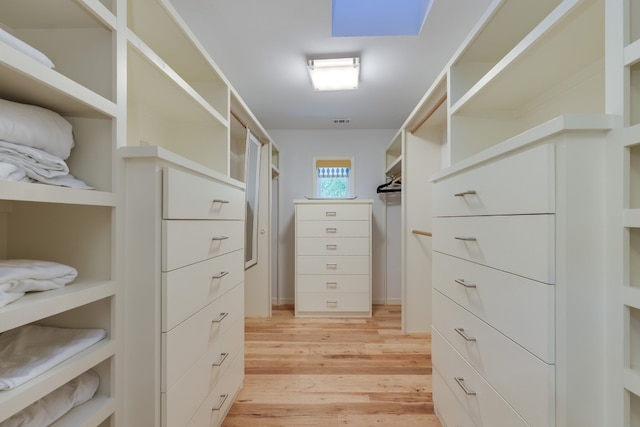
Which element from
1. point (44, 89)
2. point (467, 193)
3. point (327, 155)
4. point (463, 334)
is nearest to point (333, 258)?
point (327, 155)

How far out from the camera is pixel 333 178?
338cm

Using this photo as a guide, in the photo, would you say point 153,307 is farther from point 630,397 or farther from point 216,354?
point 630,397

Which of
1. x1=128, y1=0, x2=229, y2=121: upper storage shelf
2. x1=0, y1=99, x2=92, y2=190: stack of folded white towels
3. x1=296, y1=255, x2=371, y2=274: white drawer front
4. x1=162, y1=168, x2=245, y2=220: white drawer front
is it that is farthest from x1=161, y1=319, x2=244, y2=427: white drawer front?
x1=296, y1=255, x2=371, y2=274: white drawer front

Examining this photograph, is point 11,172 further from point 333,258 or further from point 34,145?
point 333,258

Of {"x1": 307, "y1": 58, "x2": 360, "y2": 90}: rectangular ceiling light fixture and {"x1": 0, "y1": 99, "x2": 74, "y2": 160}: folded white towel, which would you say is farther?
{"x1": 307, "y1": 58, "x2": 360, "y2": 90}: rectangular ceiling light fixture

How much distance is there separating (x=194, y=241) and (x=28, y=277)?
1.41 ft

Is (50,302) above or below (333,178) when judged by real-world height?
below

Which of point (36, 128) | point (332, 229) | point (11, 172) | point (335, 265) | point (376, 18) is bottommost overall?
point (335, 265)

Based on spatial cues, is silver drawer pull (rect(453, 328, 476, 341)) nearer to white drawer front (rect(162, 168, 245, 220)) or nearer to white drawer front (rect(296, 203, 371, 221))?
white drawer front (rect(162, 168, 245, 220))

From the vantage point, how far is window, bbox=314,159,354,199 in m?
3.34

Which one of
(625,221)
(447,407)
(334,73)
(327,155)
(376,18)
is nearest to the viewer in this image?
(625,221)

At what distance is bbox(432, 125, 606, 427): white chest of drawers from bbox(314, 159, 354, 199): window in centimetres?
237

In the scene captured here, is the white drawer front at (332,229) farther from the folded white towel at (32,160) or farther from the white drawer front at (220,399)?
the folded white towel at (32,160)

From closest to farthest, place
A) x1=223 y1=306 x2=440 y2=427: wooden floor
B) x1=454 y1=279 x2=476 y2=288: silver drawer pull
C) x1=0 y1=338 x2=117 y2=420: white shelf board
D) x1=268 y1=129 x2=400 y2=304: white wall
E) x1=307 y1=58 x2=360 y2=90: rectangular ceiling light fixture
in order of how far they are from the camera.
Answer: x1=0 y1=338 x2=117 y2=420: white shelf board → x1=454 y1=279 x2=476 y2=288: silver drawer pull → x1=223 y1=306 x2=440 y2=427: wooden floor → x1=307 y1=58 x2=360 y2=90: rectangular ceiling light fixture → x1=268 y1=129 x2=400 y2=304: white wall
